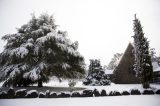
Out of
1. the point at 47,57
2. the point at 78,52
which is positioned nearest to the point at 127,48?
the point at 78,52

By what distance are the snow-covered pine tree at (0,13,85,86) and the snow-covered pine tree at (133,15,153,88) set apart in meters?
6.91

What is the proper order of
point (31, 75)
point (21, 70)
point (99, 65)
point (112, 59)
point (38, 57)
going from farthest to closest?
point (112, 59), point (99, 65), point (38, 57), point (21, 70), point (31, 75)

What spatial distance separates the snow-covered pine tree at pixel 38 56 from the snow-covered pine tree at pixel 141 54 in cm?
691

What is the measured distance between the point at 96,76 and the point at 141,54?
1005cm

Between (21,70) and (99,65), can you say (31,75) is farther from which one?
(99,65)

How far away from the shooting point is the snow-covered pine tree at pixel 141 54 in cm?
2300

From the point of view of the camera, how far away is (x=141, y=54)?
23.2 metres

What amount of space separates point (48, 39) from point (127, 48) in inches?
675

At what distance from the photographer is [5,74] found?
21.2 meters

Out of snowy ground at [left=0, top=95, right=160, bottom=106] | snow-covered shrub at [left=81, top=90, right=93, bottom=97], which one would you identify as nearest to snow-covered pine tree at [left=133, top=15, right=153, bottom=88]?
snow-covered shrub at [left=81, top=90, right=93, bottom=97]

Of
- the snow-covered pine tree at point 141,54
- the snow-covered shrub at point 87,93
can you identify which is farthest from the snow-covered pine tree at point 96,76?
the snow-covered shrub at point 87,93

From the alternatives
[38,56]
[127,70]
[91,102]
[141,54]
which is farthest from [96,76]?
[91,102]

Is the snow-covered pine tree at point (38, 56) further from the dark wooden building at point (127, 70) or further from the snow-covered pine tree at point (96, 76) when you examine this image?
the dark wooden building at point (127, 70)

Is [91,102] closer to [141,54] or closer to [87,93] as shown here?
[87,93]
